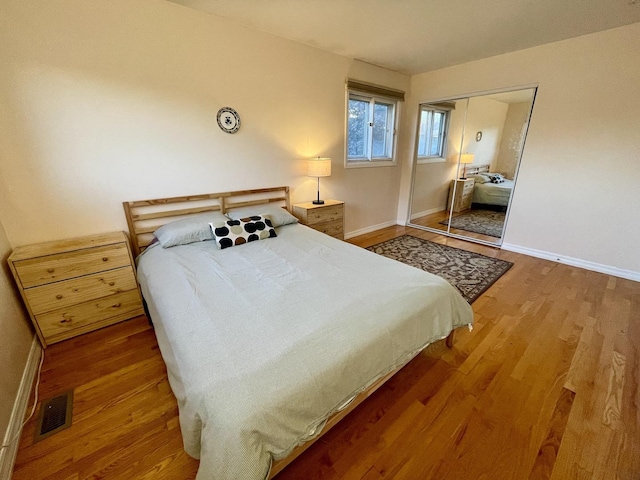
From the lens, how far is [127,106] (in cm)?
212

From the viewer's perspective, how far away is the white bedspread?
34.5 inches

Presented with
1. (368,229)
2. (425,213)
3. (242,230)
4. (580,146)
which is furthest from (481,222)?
(242,230)

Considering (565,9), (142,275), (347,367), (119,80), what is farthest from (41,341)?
(565,9)

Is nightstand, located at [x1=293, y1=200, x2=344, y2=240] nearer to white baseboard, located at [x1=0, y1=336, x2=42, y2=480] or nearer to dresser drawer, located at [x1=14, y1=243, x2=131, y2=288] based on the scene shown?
dresser drawer, located at [x1=14, y1=243, x2=131, y2=288]

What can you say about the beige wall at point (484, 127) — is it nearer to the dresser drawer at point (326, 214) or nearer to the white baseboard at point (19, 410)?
the dresser drawer at point (326, 214)

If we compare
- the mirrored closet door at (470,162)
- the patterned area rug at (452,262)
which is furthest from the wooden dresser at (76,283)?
the mirrored closet door at (470,162)

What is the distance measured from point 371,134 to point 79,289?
3.83 metres

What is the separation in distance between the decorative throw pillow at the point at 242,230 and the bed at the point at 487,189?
129 inches

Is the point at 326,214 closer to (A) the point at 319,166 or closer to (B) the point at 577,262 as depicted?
(A) the point at 319,166

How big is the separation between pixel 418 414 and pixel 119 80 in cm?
310

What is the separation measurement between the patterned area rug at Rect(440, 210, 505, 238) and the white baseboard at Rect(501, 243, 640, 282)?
1.08ft

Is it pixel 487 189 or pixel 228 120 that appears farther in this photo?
pixel 487 189

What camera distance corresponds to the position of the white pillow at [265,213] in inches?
104

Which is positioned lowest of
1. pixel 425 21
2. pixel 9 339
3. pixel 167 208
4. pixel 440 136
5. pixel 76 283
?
pixel 9 339
